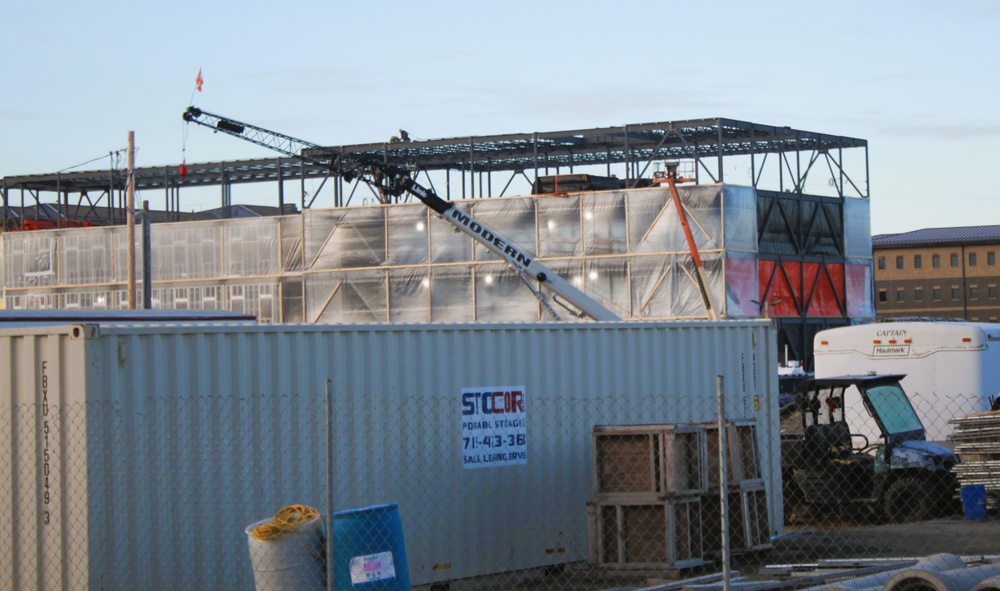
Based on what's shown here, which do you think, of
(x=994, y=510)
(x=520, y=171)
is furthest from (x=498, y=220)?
(x=994, y=510)

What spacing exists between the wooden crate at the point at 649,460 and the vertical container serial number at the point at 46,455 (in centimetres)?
491

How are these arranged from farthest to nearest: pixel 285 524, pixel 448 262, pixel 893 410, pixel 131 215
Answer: pixel 448 262 < pixel 131 215 < pixel 893 410 < pixel 285 524

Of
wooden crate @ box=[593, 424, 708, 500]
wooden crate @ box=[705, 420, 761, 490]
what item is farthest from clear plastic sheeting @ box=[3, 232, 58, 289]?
wooden crate @ box=[593, 424, 708, 500]

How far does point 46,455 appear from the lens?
10.7 metres

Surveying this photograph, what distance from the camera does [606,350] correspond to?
14.0 meters

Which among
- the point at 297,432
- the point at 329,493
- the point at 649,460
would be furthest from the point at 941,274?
the point at 329,493

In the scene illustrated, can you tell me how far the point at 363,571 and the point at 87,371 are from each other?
2808 mm

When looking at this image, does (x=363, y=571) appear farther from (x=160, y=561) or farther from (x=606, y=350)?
(x=606, y=350)

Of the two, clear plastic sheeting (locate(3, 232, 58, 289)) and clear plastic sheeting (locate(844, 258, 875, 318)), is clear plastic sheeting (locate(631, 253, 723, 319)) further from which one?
clear plastic sheeting (locate(3, 232, 58, 289))

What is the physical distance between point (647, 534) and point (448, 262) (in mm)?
33799

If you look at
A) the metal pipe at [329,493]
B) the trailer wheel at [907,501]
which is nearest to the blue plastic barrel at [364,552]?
the metal pipe at [329,493]

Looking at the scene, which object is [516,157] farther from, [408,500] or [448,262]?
[408,500]

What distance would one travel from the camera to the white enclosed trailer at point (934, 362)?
22.5m

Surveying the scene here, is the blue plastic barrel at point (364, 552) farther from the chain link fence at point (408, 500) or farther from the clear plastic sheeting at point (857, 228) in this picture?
the clear plastic sheeting at point (857, 228)
